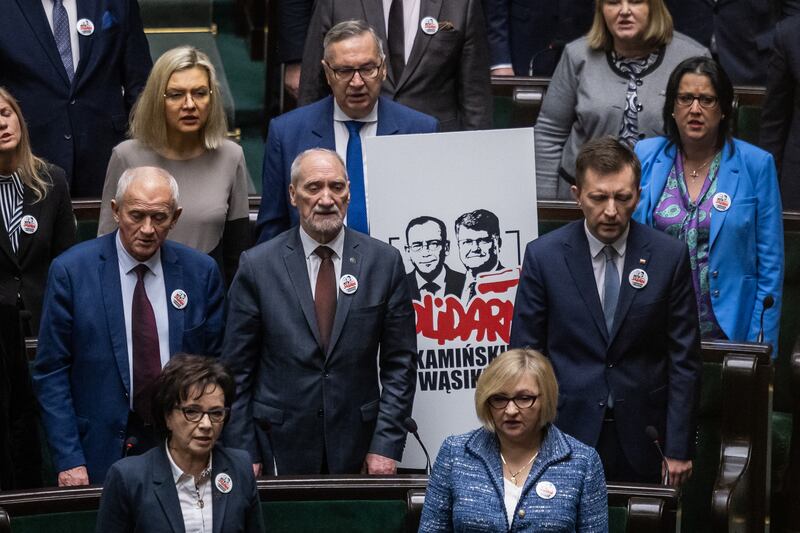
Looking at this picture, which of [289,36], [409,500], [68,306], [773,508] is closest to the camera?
[409,500]

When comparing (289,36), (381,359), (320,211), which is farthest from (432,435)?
(289,36)

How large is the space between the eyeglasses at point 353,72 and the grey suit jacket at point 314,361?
0.65 meters

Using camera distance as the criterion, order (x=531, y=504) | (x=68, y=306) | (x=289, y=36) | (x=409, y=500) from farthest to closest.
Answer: (x=289, y=36), (x=68, y=306), (x=409, y=500), (x=531, y=504)

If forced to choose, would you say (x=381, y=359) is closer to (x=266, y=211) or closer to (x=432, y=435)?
(x=432, y=435)

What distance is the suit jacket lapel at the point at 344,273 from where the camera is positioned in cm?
500

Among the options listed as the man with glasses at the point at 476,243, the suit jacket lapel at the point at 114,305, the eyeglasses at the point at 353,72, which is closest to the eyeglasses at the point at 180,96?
the eyeglasses at the point at 353,72

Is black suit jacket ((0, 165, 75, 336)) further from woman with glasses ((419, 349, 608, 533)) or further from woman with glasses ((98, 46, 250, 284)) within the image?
woman with glasses ((419, 349, 608, 533))

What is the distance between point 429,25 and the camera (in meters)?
6.18

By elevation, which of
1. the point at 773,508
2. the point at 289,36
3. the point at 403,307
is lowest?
the point at 773,508

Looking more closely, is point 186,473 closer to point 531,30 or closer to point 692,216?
point 692,216

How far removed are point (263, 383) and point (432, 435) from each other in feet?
1.96

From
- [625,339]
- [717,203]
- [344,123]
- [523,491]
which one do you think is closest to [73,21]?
[344,123]

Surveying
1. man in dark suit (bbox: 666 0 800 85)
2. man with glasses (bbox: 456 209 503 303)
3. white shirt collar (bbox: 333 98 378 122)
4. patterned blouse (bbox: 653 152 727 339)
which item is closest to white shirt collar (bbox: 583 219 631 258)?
man with glasses (bbox: 456 209 503 303)

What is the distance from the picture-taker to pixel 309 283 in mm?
5039
